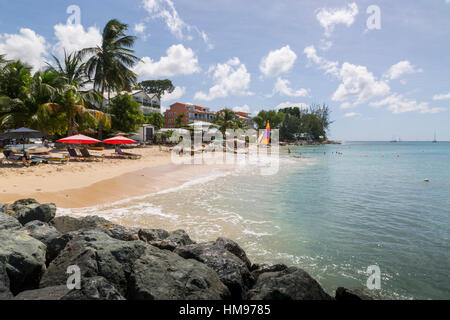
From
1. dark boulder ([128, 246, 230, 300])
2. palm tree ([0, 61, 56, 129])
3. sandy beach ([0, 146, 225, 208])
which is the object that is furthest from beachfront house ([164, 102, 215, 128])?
dark boulder ([128, 246, 230, 300])

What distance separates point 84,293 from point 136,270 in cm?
76

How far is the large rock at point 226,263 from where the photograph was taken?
12.4ft

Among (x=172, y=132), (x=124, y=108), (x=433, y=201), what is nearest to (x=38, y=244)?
(x=433, y=201)

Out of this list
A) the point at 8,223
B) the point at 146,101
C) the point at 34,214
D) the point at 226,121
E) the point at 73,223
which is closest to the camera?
the point at 8,223

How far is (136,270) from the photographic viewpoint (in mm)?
3406

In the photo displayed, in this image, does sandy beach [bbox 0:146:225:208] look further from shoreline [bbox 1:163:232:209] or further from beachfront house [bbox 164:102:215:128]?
beachfront house [bbox 164:102:215:128]

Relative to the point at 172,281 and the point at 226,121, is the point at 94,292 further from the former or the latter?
the point at 226,121

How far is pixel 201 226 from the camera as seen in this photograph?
734 cm

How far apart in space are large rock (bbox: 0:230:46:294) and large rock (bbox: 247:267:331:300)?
318cm

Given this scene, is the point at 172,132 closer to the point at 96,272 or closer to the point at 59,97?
the point at 59,97

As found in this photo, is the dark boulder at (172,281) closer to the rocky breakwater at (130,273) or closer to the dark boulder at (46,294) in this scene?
→ the rocky breakwater at (130,273)

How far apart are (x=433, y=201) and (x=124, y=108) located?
104ft

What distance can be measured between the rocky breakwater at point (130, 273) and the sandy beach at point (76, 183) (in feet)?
16.9

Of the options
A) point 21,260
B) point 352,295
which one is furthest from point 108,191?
point 352,295
